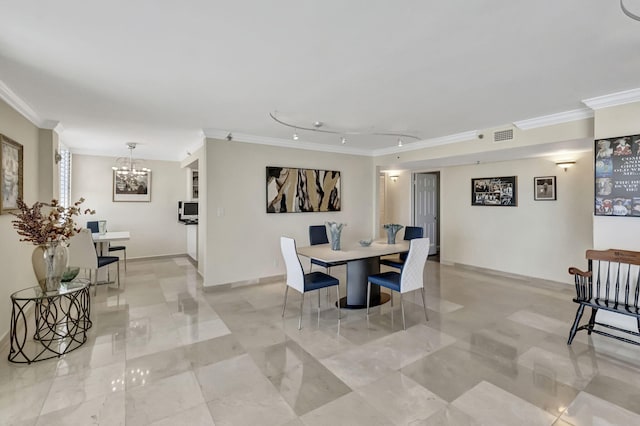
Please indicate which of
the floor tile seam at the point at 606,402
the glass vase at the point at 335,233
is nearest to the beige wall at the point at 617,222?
the floor tile seam at the point at 606,402

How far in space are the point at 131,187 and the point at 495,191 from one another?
7.44m

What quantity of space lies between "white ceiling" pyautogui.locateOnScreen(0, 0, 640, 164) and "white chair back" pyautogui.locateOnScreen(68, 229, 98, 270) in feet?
5.32

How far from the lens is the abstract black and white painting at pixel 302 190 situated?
5082 millimetres

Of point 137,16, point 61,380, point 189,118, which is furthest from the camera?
point 189,118

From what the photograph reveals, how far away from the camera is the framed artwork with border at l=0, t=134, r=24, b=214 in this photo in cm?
282

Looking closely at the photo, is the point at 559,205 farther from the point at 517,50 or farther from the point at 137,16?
the point at 137,16

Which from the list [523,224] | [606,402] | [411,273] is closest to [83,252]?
[411,273]

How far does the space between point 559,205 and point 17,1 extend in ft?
20.8

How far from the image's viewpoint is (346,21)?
1805mm

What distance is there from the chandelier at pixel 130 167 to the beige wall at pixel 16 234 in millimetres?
2796

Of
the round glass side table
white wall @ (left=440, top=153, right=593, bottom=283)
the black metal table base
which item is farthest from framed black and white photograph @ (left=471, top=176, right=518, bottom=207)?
the round glass side table

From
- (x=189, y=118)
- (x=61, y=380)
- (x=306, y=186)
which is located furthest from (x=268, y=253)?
(x=61, y=380)

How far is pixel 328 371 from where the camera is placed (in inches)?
96.1

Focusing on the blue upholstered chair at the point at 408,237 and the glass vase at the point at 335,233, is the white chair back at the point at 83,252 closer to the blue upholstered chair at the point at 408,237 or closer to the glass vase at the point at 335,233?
the glass vase at the point at 335,233
